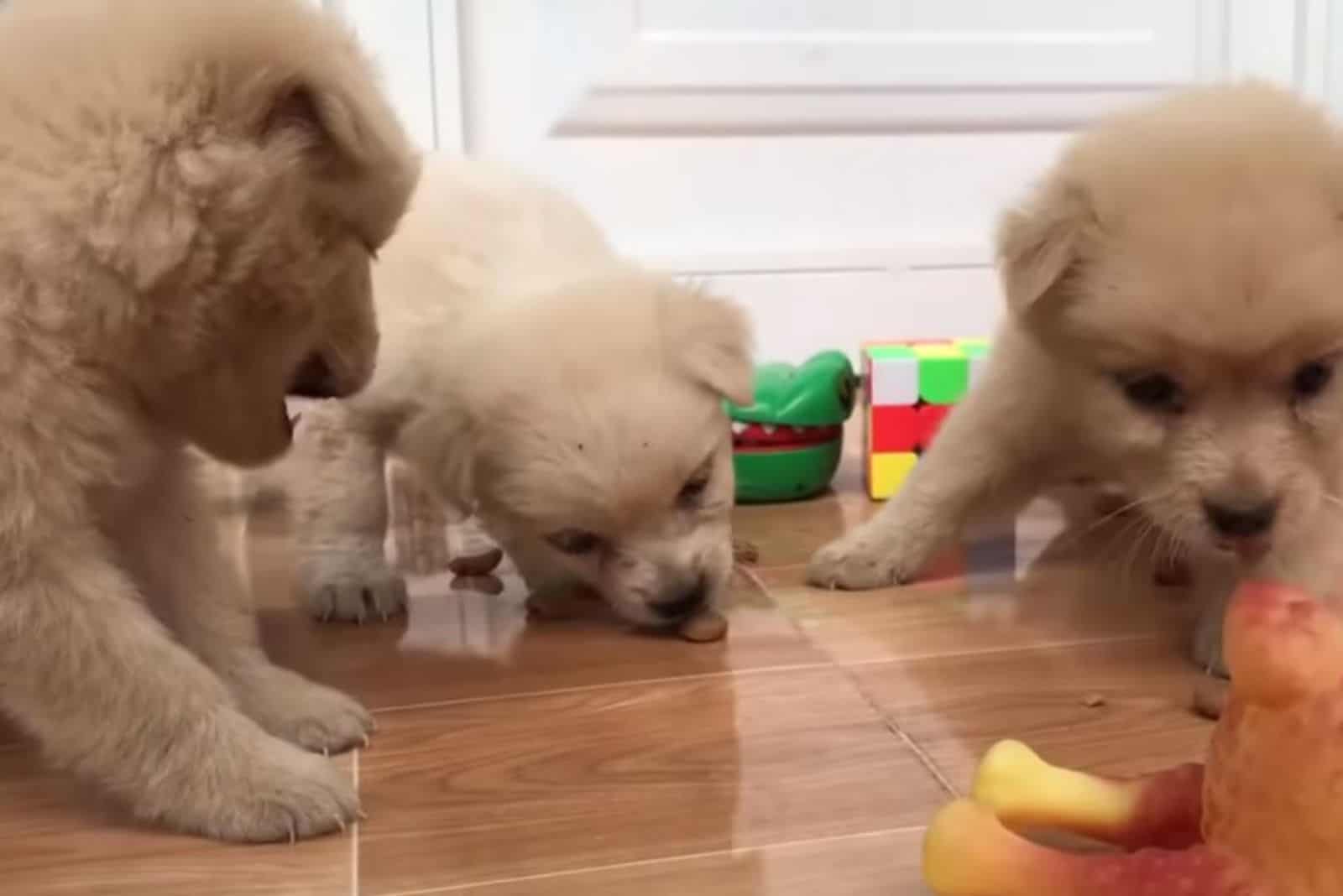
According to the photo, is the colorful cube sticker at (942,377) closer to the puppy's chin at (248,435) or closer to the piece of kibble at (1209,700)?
the piece of kibble at (1209,700)

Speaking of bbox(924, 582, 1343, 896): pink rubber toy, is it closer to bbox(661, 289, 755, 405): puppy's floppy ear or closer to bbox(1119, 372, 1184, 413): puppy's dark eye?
bbox(1119, 372, 1184, 413): puppy's dark eye

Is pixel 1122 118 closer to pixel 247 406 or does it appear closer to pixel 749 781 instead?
pixel 749 781

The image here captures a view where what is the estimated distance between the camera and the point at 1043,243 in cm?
162

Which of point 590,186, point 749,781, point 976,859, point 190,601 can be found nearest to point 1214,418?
point 749,781

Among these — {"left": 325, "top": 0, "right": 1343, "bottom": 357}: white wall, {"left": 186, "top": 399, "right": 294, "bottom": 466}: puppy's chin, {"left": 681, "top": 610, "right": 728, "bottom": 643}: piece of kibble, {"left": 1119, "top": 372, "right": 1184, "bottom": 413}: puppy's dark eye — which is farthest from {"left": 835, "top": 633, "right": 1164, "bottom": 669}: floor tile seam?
{"left": 325, "top": 0, "right": 1343, "bottom": 357}: white wall

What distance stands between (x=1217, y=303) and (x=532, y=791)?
2.67 ft

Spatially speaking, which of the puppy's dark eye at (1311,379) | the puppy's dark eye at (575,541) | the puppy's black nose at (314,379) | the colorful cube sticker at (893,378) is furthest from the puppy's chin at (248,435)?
the colorful cube sticker at (893,378)

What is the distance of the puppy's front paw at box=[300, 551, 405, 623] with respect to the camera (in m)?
1.85

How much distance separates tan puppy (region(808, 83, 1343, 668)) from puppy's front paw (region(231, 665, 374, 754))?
0.84 m

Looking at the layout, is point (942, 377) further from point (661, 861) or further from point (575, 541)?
point (661, 861)

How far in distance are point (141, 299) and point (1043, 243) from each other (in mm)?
934

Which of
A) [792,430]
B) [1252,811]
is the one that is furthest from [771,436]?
[1252,811]

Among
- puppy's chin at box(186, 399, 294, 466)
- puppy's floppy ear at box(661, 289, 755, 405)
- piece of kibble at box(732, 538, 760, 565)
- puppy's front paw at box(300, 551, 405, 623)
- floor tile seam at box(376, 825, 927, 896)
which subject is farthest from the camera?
piece of kibble at box(732, 538, 760, 565)

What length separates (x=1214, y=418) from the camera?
1.54 m
